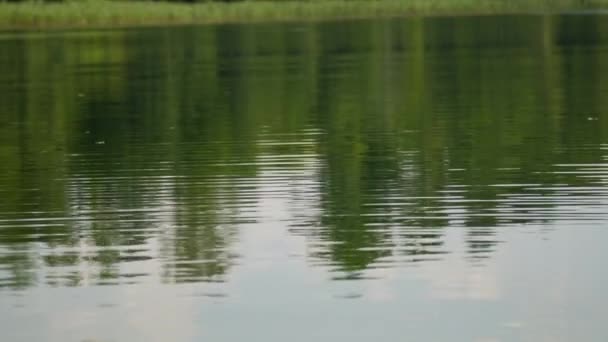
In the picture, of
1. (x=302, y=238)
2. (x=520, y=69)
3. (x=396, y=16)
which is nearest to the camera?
(x=302, y=238)

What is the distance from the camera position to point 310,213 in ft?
54.7

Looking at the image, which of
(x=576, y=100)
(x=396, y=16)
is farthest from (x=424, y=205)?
(x=396, y=16)

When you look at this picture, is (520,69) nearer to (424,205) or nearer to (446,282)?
(424,205)

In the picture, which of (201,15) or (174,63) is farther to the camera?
(201,15)

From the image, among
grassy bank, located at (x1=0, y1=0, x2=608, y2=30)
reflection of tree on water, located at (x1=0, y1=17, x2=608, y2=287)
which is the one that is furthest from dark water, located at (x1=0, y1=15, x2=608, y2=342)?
grassy bank, located at (x1=0, y1=0, x2=608, y2=30)

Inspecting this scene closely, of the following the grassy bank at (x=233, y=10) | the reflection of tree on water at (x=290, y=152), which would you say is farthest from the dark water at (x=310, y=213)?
the grassy bank at (x=233, y=10)

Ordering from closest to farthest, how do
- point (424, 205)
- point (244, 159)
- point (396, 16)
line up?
point (424, 205)
point (244, 159)
point (396, 16)

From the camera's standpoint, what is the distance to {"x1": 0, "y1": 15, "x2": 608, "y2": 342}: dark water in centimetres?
1214

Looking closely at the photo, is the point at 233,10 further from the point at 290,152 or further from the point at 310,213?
the point at 310,213

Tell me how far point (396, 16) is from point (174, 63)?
42.6 metres

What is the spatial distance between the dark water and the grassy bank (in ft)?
170

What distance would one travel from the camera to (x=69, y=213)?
1723cm

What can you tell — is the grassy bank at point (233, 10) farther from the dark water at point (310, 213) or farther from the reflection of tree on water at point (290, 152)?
the dark water at point (310, 213)

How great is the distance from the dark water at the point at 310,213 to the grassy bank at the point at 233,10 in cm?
5172
